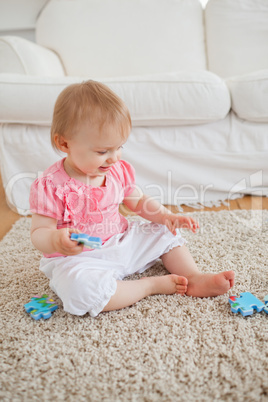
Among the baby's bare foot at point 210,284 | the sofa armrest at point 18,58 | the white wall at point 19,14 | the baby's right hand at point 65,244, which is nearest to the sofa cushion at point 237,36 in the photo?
the sofa armrest at point 18,58

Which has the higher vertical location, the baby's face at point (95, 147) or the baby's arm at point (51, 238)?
the baby's face at point (95, 147)

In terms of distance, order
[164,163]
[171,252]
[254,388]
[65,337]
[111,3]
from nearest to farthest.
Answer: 1. [254,388]
2. [65,337]
3. [171,252]
4. [164,163]
5. [111,3]

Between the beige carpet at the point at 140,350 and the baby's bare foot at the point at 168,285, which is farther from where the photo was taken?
the baby's bare foot at the point at 168,285

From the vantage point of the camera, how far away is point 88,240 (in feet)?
2.07

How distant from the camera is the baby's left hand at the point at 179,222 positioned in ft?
2.65

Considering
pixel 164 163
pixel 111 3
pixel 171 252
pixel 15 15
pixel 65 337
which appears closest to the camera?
pixel 65 337

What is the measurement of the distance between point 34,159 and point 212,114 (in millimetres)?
700

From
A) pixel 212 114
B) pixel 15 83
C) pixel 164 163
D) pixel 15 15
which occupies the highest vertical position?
pixel 15 15

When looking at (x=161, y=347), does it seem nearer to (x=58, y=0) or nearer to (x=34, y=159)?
(x=34, y=159)

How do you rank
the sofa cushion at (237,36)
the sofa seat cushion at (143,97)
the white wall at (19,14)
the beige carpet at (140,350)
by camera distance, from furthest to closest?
the white wall at (19,14)
the sofa cushion at (237,36)
the sofa seat cushion at (143,97)
the beige carpet at (140,350)

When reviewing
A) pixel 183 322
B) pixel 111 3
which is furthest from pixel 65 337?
pixel 111 3

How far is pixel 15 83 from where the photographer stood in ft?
4.15

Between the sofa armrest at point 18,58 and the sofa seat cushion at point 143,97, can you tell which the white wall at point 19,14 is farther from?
the sofa seat cushion at point 143,97

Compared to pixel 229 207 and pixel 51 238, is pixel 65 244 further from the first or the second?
pixel 229 207
